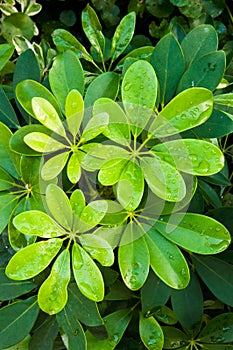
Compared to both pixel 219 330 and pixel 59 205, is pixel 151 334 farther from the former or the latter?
pixel 59 205

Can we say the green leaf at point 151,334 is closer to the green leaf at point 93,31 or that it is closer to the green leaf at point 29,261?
the green leaf at point 29,261

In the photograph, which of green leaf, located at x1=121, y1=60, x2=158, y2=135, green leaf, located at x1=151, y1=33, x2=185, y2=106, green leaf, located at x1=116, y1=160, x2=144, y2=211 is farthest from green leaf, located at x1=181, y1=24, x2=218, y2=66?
green leaf, located at x1=116, y1=160, x2=144, y2=211

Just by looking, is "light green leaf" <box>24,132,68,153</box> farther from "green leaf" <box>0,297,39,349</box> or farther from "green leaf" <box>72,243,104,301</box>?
"green leaf" <box>0,297,39,349</box>

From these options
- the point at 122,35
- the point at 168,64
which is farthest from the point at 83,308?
the point at 122,35

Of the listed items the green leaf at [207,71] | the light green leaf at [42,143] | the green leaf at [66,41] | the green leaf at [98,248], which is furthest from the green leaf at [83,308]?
the green leaf at [66,41]

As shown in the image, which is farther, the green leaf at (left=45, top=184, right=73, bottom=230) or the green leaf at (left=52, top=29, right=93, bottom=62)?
the green leaf at (left=52, top=29, right=93, bottom=62)
